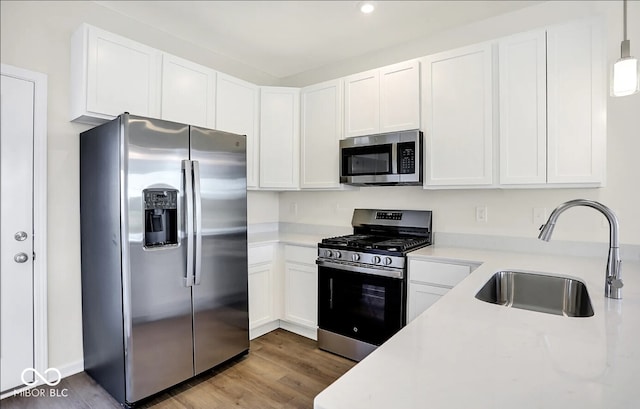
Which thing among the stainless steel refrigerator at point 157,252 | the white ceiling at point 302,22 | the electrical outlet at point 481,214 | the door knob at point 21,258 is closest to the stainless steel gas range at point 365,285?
the electrical outlet at point 481,214

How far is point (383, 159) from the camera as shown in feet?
9.04

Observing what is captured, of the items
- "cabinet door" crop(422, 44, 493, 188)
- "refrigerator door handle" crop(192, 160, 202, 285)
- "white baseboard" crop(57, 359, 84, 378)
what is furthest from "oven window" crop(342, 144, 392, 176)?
"white baseboard" crop(57, 359, 84, 378)

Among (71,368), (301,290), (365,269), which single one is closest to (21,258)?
(71,368)

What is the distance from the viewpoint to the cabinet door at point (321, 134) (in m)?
3.09

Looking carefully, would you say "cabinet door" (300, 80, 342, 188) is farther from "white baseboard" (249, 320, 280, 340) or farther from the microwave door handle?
"white baseboard" (249, 320, 280, 340)

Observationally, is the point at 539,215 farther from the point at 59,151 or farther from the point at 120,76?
the point at 59,151

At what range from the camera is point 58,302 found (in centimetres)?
231

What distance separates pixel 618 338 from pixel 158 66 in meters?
2.95

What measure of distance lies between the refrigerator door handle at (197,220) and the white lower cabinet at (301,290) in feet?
3.21

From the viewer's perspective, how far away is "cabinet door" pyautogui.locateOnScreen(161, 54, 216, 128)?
101 inches

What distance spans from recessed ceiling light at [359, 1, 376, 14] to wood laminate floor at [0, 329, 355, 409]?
8.95ft

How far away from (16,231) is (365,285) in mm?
2380

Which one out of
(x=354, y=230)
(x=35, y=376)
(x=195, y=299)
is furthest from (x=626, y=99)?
(x=35, y=376)

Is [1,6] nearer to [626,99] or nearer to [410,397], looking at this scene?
[410,397]
